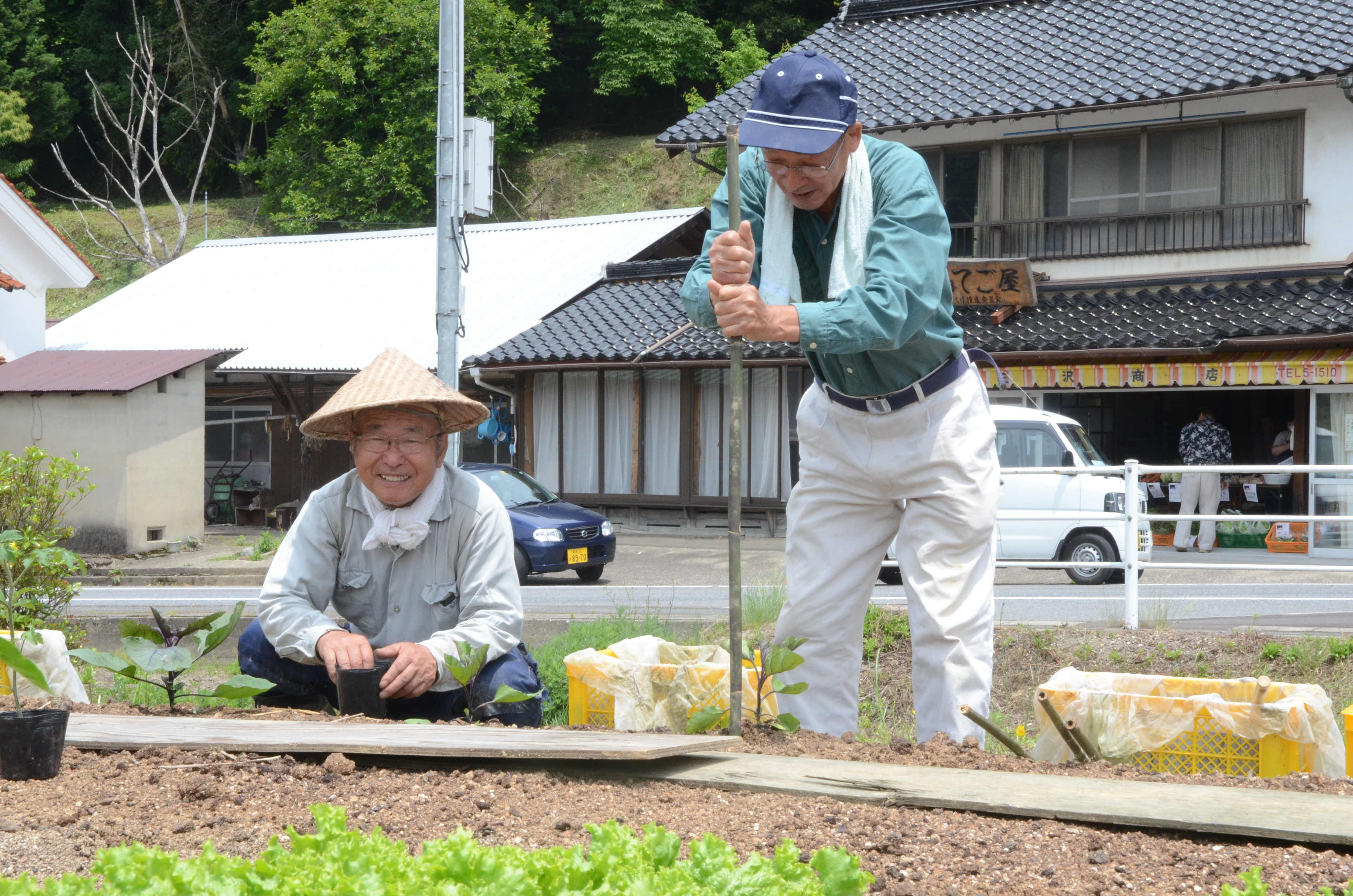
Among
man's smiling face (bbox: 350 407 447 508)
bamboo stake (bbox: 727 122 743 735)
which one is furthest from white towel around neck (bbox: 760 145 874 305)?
A: man's smiling face (bbox: 350 407 447 508)

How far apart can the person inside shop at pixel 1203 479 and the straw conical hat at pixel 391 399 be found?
42.7 feet

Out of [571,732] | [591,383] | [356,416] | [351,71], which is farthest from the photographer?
[351,71]

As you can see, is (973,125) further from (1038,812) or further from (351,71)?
(351,71)

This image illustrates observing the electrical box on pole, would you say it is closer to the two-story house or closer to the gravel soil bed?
the two-story house

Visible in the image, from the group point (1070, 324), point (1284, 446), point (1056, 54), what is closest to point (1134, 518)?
point (1070, 324)

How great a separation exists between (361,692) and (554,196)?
3389 centimetres

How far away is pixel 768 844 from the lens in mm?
2086

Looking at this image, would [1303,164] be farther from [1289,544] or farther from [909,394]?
[909,394]

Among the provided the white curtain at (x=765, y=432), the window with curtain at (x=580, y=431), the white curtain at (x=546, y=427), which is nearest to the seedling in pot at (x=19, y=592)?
the white curtain at (x=765, y=432)

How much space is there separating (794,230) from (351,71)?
1304 inches

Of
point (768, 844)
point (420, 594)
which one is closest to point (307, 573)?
point (420, 594)

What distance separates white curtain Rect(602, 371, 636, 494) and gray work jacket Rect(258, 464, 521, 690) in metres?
14.9

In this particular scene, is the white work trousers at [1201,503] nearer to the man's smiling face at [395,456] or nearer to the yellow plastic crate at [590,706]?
the yellow plastic crate at [590,706]

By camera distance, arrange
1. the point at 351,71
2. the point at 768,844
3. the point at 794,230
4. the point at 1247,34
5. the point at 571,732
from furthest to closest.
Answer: the point at 351,71
the point at 1247,34
the point at 794,230
the point at 571,732
the point at 768,844
